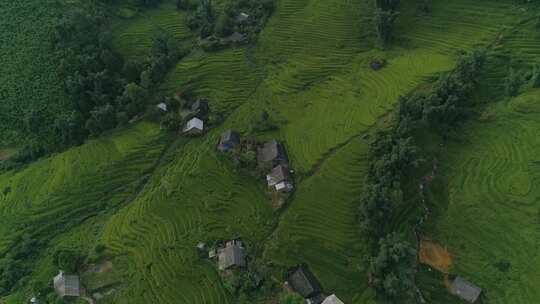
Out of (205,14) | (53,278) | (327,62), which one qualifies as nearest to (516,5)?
(327,62)

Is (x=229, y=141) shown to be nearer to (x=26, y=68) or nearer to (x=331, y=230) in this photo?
(x=331, y=230)

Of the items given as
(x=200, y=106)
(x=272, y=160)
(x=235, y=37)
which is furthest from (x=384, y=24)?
(x=200, y=106)

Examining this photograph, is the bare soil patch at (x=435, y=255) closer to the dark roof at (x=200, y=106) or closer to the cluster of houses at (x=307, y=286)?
the cluster of houses at (x=307, y=286)

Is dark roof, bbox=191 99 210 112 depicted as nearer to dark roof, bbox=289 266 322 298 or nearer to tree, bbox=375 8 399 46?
dark roof, bbox=289 266 322 298

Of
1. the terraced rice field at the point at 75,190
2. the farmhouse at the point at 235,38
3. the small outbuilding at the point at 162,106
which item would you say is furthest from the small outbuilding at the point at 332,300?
the farmhouse at the point at 235,38

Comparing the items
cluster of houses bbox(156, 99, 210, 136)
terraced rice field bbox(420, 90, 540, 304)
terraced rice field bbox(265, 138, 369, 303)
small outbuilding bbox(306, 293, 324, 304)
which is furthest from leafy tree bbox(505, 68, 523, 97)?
cluster of houses bbox(156, 99, 210, 136)
